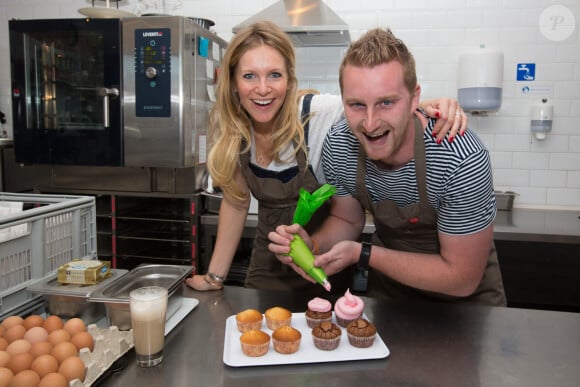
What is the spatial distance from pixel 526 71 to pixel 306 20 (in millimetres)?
1551

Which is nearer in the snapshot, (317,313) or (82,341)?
(82,341)

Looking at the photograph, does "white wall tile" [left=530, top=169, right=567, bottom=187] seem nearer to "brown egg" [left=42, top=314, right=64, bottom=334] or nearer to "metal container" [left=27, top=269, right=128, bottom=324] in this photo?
"metal container" [left=27, top=269, right=128, bottom=324]

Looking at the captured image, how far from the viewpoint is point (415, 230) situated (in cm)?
173

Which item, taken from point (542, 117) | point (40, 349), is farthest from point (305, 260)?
point (542, 117)

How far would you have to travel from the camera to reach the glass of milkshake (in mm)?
1108

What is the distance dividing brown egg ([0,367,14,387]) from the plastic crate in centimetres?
36

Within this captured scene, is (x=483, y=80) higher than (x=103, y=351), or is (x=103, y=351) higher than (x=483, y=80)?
(x=483, y=80)

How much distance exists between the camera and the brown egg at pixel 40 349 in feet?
3.47

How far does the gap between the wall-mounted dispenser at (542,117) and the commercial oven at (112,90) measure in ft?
7.08

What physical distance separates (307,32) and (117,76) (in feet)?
3.90

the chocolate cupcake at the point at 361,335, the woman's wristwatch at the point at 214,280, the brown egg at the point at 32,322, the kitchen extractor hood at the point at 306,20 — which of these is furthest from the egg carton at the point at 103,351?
the kitchen extractor hood at the point at 306,20

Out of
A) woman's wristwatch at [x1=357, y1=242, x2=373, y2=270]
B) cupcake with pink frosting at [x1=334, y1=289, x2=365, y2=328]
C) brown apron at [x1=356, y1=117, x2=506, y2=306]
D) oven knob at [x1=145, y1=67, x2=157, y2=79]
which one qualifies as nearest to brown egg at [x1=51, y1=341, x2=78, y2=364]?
cupcake with pink frosting at [x1=334, y1=289, x2=365, y2=328]

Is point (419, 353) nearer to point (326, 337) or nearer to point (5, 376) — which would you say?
point (326, 337)

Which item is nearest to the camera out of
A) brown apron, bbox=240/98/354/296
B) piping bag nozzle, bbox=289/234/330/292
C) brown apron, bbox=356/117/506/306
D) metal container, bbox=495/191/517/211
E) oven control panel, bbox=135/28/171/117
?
piping bag nozzle, bbox=289/234/330/292
